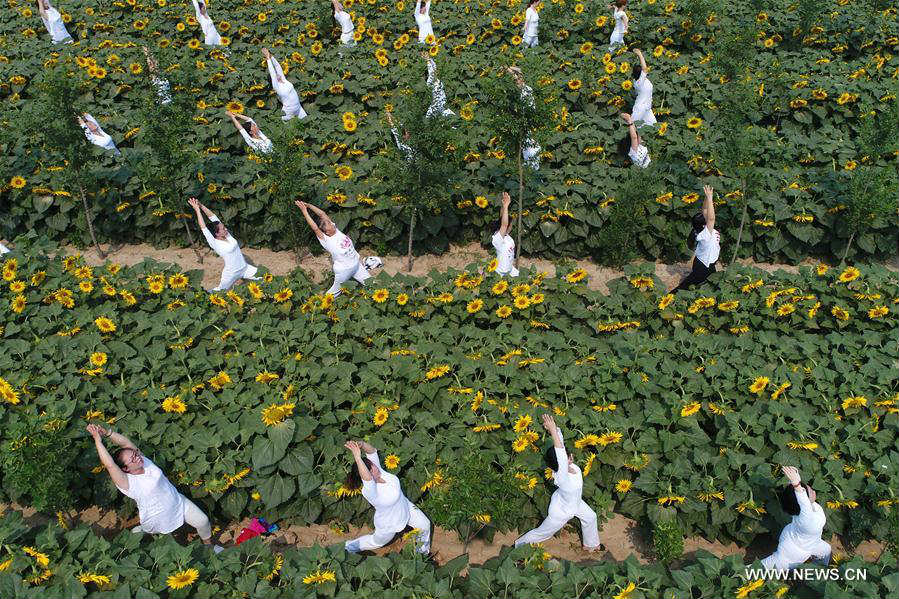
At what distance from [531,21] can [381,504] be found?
12.0 meters

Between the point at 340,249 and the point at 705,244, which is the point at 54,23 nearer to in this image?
the point at 340,249

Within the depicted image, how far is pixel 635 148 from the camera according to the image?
36.0 ft

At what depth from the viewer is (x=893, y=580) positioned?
16.0 ft

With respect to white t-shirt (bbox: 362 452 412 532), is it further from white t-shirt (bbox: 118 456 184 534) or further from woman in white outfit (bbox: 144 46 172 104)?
woman in white outfit (bbox: 144 46 172 104)

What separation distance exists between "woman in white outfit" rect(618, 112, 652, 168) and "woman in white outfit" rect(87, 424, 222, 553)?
860cm

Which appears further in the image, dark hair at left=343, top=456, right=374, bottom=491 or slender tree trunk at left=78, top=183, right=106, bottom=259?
slender tree trunk at left=78, top=183, right=106, bottom=259

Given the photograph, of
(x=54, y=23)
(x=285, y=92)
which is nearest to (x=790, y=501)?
(x=285, y=92)

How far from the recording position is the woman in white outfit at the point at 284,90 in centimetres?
1200

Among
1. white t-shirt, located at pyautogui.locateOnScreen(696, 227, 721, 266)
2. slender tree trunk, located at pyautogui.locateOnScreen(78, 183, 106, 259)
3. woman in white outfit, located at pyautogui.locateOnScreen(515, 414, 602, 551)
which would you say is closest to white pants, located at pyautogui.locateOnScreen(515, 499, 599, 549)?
woman in white outfit, located at pyautogui.locateOnScreen(515, 414, 602, 551)

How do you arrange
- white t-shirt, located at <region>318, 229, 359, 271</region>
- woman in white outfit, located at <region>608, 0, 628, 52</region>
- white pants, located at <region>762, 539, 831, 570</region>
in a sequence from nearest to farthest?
white pants, located at <region>762, 539, 831, 570</region> < white t-shirt, located at <region>318, 229, 359, 271</region> < woman in white outfit, located at <region>608, 0, 628, 52</region>

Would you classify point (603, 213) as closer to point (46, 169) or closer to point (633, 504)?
point (633, 504)

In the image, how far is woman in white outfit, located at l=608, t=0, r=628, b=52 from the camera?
14.0 meters

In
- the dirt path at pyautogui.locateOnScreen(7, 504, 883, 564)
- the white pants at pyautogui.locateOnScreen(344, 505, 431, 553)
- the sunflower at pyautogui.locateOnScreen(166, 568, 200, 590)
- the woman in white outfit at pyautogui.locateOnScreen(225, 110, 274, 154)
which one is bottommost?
the dirt path at pyautogui.locateOnScreen(7, 504, 883, 564)

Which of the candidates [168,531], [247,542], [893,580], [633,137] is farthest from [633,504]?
[633,137]
